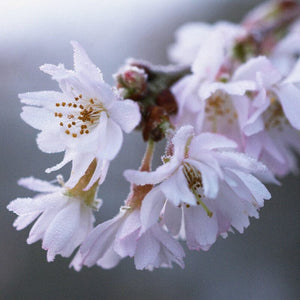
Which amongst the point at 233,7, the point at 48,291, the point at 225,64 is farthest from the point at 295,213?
the point at 225,64

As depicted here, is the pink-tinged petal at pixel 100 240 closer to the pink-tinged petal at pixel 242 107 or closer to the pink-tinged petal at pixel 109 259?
the pink-tinged petal at pixel 109 259

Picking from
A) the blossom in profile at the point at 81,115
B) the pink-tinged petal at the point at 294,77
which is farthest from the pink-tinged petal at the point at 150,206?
the pink-tinged petal at the point at 294,77

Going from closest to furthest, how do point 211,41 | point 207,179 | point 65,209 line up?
point 207,179, point 65,209, point 211,41

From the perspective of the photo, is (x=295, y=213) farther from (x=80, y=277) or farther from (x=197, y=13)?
(x=197, y=13)

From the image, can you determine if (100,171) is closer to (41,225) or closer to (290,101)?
(41,225)

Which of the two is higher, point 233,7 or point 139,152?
point 233,7

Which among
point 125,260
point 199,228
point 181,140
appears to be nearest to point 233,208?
point 199,228
